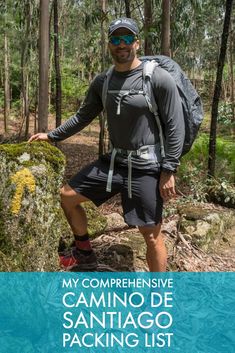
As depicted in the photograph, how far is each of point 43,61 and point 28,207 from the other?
410 cm

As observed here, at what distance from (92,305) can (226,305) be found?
1.21m

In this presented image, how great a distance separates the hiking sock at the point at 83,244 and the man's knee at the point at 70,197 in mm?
354

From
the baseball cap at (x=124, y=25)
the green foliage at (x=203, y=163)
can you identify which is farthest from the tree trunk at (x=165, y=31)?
the baseball cap at (x=124, y=25)

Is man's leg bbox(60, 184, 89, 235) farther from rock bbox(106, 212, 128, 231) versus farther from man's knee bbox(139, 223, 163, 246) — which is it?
rock bbox(106, 212, 128, 231)

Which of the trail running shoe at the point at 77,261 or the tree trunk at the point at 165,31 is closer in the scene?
the trail running shoe at the point at 77,261

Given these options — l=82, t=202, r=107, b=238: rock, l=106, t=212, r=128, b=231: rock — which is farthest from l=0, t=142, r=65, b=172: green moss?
l=106, t=212, r=128, b=231: rock

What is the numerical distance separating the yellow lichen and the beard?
100cm

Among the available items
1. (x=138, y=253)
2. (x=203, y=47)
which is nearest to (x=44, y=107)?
(x=138, y=253)

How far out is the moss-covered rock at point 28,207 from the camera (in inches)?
122

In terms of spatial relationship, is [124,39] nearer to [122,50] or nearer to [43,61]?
[122,50]

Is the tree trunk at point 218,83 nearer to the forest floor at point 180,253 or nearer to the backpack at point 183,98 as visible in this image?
the forest floor at point 180,253

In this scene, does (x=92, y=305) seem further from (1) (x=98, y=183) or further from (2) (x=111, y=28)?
(2) (x=111, y=28)

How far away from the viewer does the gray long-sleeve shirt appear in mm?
3176

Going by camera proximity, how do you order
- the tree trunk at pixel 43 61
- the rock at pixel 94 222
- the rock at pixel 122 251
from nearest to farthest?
the rock at pixel 122 251
the rock at pixel 94 222
the tree trunk at pixel 43 61
